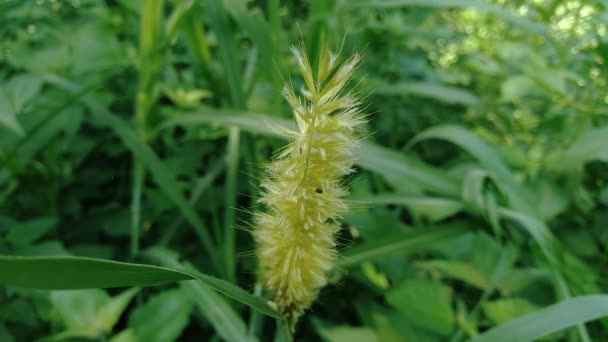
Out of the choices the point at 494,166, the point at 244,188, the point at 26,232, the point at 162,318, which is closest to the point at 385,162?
the point at 494,166

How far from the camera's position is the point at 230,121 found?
924 mm

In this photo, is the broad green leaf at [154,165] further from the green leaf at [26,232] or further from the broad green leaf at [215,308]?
the green leaf at [26,232]

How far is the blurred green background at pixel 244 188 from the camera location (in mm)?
798

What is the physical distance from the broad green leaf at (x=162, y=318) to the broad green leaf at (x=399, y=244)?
29 centimetres

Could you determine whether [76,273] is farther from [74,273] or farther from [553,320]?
[553,320]

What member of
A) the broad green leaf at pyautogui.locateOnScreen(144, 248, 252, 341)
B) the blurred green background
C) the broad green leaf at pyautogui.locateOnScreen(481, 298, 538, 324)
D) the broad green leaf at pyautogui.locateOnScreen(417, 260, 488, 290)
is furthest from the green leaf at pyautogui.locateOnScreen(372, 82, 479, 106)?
the broad green leaf at pyautogui.locateOnScreen(144, 248, 252, 341)

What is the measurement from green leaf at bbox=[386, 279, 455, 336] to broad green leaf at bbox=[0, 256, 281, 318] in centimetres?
48

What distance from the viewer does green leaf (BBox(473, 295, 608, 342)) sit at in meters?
0.57

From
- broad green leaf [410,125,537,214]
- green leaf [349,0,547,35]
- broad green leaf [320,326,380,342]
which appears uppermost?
green leaf [349,0,547,35]

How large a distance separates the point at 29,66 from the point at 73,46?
165 millimetres

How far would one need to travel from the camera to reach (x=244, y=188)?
1149 millimetres

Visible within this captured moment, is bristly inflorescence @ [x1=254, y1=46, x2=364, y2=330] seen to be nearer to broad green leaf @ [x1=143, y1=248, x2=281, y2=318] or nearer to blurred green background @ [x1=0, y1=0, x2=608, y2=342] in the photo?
broad green leaf @ [x1=143, y1=248, x2=281, y2=318]

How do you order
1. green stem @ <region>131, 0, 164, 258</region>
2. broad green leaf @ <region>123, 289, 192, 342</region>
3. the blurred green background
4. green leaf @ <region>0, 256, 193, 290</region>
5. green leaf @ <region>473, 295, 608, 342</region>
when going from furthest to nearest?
green stem @ <region>131, 0, 164, 258</region>
the blurred green background
broad green leaf @ <region>123, 289, 192, 342</region>
green leaf @ <region>473, 295, 608, 342</region>
green leaf @ <region>0, 256, 193, 290</region>

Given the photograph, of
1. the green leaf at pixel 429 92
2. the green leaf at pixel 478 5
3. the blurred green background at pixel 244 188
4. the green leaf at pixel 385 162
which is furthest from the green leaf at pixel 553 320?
the green leaf at pixel 429 92
